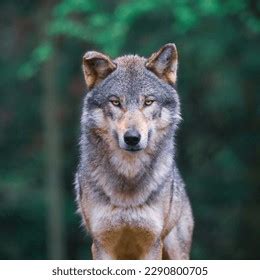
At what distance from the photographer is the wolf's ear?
7180 millimetres

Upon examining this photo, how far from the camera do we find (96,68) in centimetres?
730

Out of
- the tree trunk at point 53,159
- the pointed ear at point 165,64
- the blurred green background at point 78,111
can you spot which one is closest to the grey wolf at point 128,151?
the pointed ear at point 165,64

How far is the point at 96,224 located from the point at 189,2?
739 centimetres

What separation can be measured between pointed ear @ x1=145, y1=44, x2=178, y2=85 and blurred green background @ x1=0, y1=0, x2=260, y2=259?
24.3 feet

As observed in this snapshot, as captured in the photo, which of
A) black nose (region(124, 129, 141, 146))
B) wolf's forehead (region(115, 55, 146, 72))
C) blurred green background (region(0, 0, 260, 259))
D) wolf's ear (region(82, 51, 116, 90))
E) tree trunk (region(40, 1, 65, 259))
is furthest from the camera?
tree trunk (region(40, 1, 65, 259))

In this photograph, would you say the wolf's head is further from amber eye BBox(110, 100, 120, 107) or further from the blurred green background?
the blurred green background

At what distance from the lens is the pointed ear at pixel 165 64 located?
726 centimetres

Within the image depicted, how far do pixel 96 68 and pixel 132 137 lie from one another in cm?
61

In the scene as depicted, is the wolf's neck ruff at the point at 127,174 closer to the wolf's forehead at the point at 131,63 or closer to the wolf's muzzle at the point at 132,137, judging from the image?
the wolf's muzzle at the point at 132,137

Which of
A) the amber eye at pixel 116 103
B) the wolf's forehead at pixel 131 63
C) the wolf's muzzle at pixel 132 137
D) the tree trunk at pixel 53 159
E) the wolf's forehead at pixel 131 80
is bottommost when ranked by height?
the tree trunk at pixel 53 159

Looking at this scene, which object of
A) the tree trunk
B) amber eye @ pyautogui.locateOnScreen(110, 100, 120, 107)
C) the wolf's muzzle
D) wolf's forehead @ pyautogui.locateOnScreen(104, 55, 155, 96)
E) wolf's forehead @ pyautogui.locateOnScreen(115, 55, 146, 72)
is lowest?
the tree trunk

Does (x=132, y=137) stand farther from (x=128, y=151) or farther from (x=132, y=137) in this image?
(x=128, y=151)

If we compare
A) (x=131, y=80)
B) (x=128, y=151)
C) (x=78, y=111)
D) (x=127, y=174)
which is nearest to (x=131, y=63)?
(x=131, y=80)

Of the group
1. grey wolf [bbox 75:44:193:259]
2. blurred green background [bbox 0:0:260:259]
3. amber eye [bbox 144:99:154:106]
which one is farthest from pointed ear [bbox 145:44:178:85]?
blurred green background [bbox 0:0:260:259]
